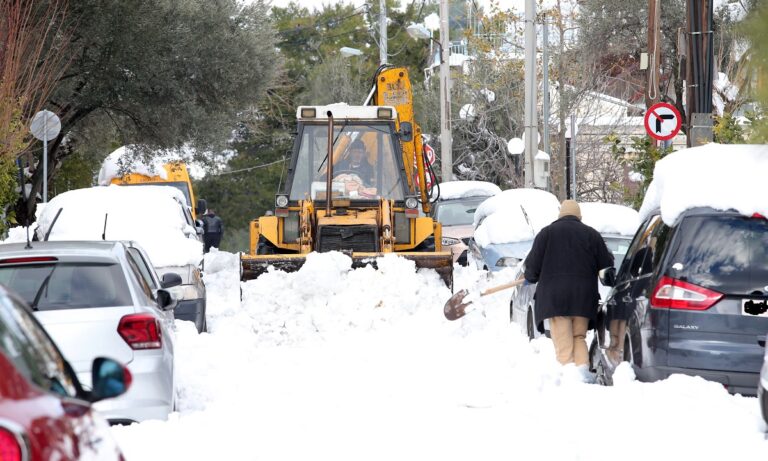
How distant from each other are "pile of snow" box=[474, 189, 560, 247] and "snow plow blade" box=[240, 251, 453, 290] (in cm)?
289

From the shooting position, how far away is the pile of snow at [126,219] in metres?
15.3

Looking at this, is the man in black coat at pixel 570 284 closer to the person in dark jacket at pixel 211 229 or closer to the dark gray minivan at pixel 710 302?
the dark gray minivan at pixel 710 302

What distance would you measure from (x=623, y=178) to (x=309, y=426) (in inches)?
970

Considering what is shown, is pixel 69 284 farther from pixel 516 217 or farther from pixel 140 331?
pixel 516 217

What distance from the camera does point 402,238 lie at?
17.6m

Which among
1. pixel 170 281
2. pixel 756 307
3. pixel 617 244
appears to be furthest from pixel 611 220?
pixel 756 307

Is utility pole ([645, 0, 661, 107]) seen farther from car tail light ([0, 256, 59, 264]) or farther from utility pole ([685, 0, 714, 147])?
car tail light ([0, 256, 59, 264])

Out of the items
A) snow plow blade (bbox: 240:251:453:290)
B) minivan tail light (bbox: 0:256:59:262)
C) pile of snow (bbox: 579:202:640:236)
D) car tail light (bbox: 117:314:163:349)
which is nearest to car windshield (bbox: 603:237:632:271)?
pile of snow (bbox: 579:202:640:236)

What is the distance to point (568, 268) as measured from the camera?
36.8 ft

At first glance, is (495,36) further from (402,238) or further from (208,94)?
(402,238)

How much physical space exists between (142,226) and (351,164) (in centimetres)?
310

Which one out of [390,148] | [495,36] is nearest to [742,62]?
[390,148]

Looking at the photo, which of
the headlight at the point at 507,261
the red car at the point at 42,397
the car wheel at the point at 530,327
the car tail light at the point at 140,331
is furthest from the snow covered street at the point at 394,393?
the red car at the point at 42,397

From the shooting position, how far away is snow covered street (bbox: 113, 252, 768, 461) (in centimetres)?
764
